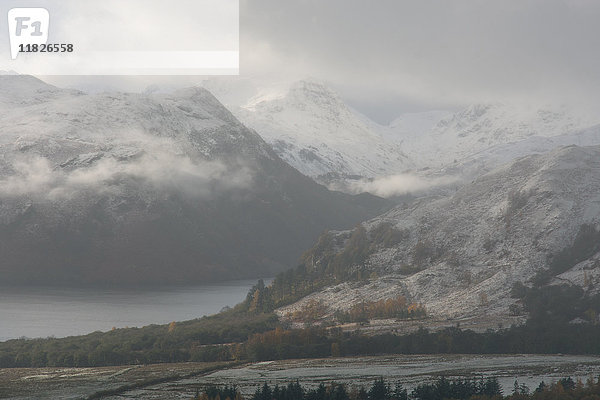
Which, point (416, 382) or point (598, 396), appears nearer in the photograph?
point (598, 396)

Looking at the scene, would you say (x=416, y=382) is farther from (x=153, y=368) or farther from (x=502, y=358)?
(x=153, y=368)

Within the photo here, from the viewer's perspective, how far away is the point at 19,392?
16825 centimetres

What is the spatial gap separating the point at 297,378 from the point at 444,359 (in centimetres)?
4259

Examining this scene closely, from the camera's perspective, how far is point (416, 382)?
166375 millimetres

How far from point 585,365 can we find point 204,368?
95.4m

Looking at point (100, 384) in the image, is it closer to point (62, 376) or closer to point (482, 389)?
point (62, 376)

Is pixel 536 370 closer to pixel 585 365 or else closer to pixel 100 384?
pixel 585 365

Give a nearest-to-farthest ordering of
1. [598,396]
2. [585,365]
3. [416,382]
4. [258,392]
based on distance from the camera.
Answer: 1. [598,396]
2. [258,392]
3. [416,382]
4. [585,365]

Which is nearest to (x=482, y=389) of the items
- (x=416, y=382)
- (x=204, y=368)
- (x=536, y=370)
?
(x=416, y=382)

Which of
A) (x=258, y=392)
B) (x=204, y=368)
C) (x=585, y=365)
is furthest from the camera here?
(x=204, y=368)

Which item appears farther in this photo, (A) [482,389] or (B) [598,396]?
(A) [482,389]

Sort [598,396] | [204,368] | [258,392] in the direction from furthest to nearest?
[204,368], [258,392], [598,396]

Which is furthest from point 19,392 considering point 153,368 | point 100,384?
point 153,368

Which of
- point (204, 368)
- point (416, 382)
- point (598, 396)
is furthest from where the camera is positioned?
point (204, 368)
